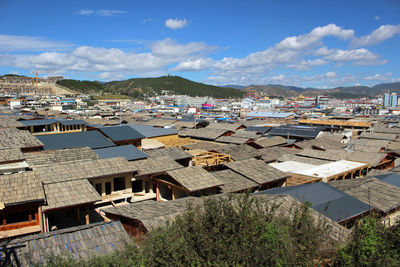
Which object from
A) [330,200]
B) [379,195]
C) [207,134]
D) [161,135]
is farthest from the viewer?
[207,134]

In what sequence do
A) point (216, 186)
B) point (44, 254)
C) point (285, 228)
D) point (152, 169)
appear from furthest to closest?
point (152, 169), point (216, 186), point (44, 254), point (285, 228)

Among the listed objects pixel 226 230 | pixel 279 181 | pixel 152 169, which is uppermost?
pixel 226 230

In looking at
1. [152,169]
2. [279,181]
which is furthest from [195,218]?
[279,181]

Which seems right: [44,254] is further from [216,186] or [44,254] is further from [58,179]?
[216,186]

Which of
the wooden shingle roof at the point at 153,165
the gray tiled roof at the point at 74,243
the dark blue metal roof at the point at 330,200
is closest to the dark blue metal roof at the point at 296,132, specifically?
the dark blue metal roof at the point at 330,200

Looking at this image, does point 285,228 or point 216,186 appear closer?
point 285,228

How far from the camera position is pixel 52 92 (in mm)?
136250

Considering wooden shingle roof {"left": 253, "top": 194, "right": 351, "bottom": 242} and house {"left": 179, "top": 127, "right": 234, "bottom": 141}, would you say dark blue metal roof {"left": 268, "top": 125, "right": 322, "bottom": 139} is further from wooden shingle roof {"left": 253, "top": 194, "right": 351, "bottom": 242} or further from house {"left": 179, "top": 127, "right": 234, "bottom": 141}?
wooden shingle roof {"left": 253, "top": 194, "right": 351, "bottom": 242}

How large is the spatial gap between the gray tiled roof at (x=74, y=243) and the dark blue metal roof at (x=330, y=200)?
6.64 meters

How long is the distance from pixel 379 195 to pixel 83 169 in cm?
1256

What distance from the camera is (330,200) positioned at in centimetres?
1120

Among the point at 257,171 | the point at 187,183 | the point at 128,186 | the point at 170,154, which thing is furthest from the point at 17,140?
the point at 257,171

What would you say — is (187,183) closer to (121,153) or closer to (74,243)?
(121,153)

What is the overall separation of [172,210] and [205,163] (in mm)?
9041
